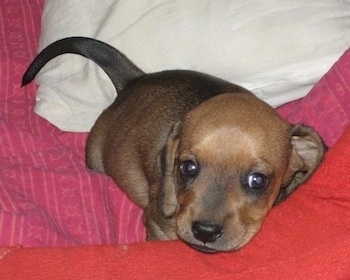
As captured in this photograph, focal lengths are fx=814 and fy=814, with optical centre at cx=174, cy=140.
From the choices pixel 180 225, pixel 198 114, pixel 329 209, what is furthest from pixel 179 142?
pixel 329 209

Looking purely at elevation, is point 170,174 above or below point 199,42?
below

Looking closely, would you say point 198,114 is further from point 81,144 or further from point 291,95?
point 81,144

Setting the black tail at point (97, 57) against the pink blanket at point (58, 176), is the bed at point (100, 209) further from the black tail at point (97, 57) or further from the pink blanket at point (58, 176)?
the black tail at point (97, 57)

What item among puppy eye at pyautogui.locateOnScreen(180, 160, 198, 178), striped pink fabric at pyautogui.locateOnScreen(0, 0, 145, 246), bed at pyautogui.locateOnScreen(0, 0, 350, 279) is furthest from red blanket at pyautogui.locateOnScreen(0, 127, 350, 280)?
striped pink fabric at pyautogui.locateOnScreen(0, 0, 145, 246)

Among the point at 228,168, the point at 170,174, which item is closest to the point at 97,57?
the point at 170,174

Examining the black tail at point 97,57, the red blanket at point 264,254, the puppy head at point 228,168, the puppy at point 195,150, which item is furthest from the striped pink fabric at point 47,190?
the puppy head at point 228,168

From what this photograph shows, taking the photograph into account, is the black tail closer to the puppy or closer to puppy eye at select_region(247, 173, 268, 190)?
the puppy

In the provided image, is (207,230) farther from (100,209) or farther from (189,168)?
(100,209)
